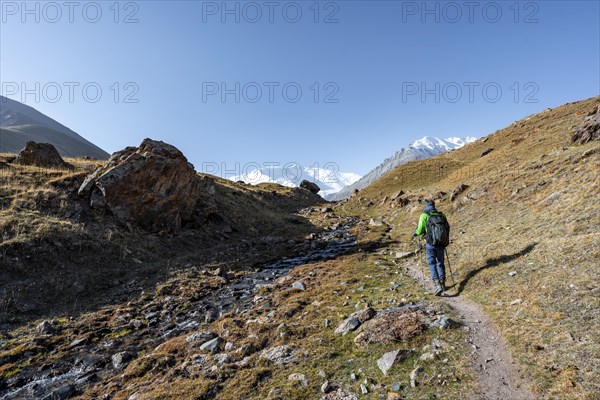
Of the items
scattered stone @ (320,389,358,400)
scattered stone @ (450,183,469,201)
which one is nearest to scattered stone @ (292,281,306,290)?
scattered stone @ (320,389,358,400)

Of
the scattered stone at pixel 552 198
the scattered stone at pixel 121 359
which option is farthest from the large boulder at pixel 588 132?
the scattered stone at pixel 121 359

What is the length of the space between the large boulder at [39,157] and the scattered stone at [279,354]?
120 feet

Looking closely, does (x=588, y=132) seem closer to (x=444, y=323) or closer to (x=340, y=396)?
(x=444, y=323)

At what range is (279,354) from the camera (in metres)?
10.0

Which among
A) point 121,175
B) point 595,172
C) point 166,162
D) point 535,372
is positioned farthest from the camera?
point 166,162

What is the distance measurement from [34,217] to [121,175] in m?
7.20

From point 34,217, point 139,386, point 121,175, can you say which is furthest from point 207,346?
point 121,175

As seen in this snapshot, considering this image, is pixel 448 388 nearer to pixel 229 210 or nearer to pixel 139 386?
pixel 139 386

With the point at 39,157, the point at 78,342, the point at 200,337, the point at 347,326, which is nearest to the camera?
the point at 347,326

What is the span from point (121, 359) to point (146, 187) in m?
20.9

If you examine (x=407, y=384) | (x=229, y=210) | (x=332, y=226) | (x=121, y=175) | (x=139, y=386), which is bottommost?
(x=139, y=386)

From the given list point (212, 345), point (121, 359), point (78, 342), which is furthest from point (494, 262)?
point (78, 342)

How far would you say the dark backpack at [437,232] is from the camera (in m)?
14.0

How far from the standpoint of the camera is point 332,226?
42812mm
